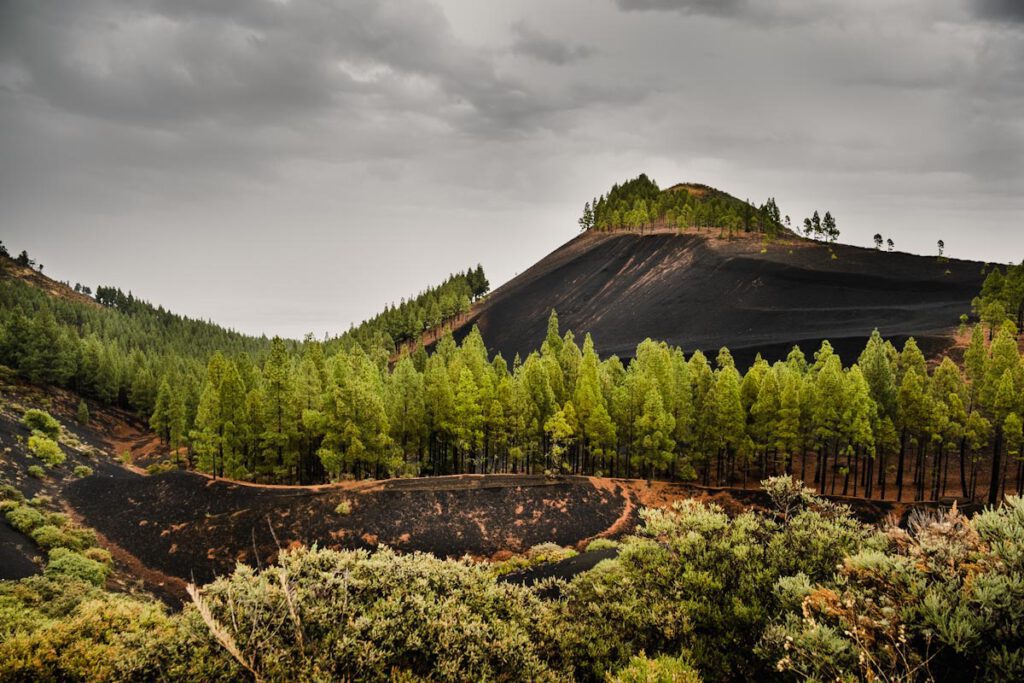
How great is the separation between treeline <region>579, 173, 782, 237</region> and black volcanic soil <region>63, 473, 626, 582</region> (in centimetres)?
11493

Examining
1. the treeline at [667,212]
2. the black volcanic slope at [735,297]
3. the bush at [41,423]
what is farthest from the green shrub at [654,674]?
the treeline at [667,212]

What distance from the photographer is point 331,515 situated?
40.5 meters

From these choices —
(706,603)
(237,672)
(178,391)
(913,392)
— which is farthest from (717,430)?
(178,391)

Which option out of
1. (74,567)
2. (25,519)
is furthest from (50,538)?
(74,567)

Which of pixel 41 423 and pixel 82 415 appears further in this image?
pixel 82 415

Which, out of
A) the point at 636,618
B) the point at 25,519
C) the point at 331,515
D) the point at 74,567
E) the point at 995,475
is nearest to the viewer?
the point at 636,618

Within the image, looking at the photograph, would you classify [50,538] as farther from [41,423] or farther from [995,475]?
[995,475]

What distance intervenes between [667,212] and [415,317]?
83.0 m

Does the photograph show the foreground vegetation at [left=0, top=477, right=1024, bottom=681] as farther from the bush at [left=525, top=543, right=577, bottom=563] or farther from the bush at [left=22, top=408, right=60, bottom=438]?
the bush at [left=22, top=408, right=60, bottom=438]

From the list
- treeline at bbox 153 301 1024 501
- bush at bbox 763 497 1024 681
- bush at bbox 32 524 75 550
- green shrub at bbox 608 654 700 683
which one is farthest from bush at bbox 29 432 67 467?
bush at bbox 763 497 1024 681

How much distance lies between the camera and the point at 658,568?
18828mm

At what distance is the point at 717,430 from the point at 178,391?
77.4 m

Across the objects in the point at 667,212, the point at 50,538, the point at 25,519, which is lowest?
the point at 50,538

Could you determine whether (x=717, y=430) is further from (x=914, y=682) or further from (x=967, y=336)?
(x=967, y=336)
